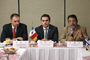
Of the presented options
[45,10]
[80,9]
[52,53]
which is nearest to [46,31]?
[52,53]

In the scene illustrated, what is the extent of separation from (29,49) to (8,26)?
1.33m

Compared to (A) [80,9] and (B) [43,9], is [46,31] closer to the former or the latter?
(B) [43,9]

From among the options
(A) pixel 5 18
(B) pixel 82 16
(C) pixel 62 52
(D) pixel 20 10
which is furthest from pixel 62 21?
(C) pixel 62 52

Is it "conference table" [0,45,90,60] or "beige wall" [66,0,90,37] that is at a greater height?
"beige wall" [66,0,90,37]

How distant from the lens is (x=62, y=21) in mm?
5496

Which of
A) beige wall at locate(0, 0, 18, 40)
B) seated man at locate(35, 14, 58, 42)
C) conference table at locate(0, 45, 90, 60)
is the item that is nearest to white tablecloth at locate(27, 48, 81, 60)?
conference table at locate(0, 45, 90, 60)

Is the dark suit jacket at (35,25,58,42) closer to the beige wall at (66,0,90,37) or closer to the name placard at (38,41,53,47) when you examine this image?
the name placard at (38,41,53,47)

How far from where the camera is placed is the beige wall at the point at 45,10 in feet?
17.8

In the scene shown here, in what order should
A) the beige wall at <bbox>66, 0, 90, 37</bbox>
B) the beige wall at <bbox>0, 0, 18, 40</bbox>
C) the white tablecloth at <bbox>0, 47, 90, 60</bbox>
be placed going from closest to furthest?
the white tablecloth at <bbox>0, 47, 90, 60</bbox> → the beige wall at <bbox>66, 0, 90, 37</bbox> → the beige wall at <bbox>0, 0, 18, 40</bbox>

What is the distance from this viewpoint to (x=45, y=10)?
550cm

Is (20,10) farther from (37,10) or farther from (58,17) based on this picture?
(58,17)

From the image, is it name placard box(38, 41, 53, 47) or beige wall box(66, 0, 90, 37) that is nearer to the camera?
name placard box(38, 41, 53, 47)

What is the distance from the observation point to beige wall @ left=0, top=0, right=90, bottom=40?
5.41 m

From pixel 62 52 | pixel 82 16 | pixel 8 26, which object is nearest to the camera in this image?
pixel 62 52
